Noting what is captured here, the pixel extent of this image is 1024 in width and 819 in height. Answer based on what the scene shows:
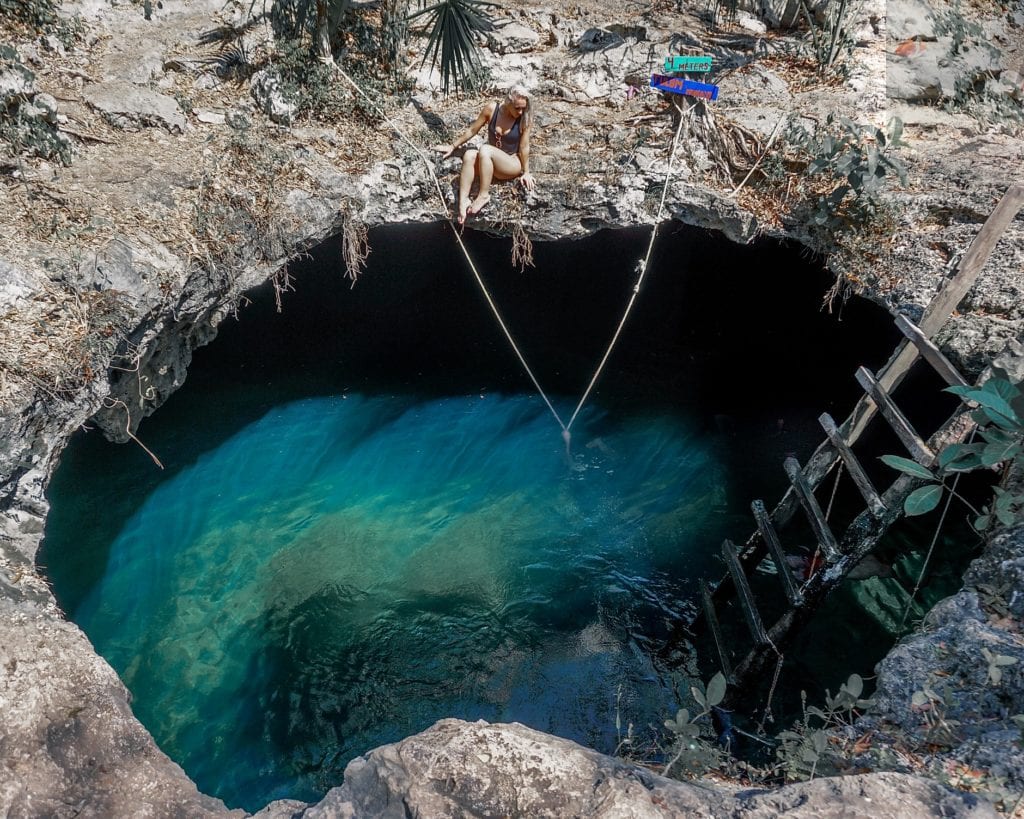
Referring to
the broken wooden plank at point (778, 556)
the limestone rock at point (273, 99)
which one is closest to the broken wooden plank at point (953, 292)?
the broken wooden plank at point (778, 556)

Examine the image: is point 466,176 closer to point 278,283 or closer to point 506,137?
point 506,137

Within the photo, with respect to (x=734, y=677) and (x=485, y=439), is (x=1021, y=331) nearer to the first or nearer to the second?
(x=734, y=677)

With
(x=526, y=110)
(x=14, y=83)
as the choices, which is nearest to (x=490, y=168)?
(x=526, y=110)

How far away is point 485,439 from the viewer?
8.41m

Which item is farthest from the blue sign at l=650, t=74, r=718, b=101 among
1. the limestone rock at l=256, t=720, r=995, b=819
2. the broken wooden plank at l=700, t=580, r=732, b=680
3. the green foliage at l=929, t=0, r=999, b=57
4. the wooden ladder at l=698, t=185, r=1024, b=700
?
the limestone rock at l=256, t=720, r=995, b=819

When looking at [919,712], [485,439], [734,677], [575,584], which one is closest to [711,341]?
[485,439]

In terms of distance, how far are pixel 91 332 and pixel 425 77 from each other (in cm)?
439

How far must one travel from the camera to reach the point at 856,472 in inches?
196

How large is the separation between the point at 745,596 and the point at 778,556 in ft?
1.47

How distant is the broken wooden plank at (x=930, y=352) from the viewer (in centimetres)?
455

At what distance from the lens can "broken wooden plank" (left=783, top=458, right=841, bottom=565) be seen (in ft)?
16.2

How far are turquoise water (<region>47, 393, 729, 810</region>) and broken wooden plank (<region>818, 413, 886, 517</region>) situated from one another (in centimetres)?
237

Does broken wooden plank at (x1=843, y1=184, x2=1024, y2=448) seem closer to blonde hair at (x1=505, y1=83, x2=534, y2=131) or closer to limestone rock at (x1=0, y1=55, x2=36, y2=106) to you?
blonde hair at (x1=505, y1=83, x2=534, y2=131)

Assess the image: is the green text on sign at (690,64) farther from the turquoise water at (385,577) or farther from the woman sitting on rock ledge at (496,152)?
the turquoise water at (385,577)
